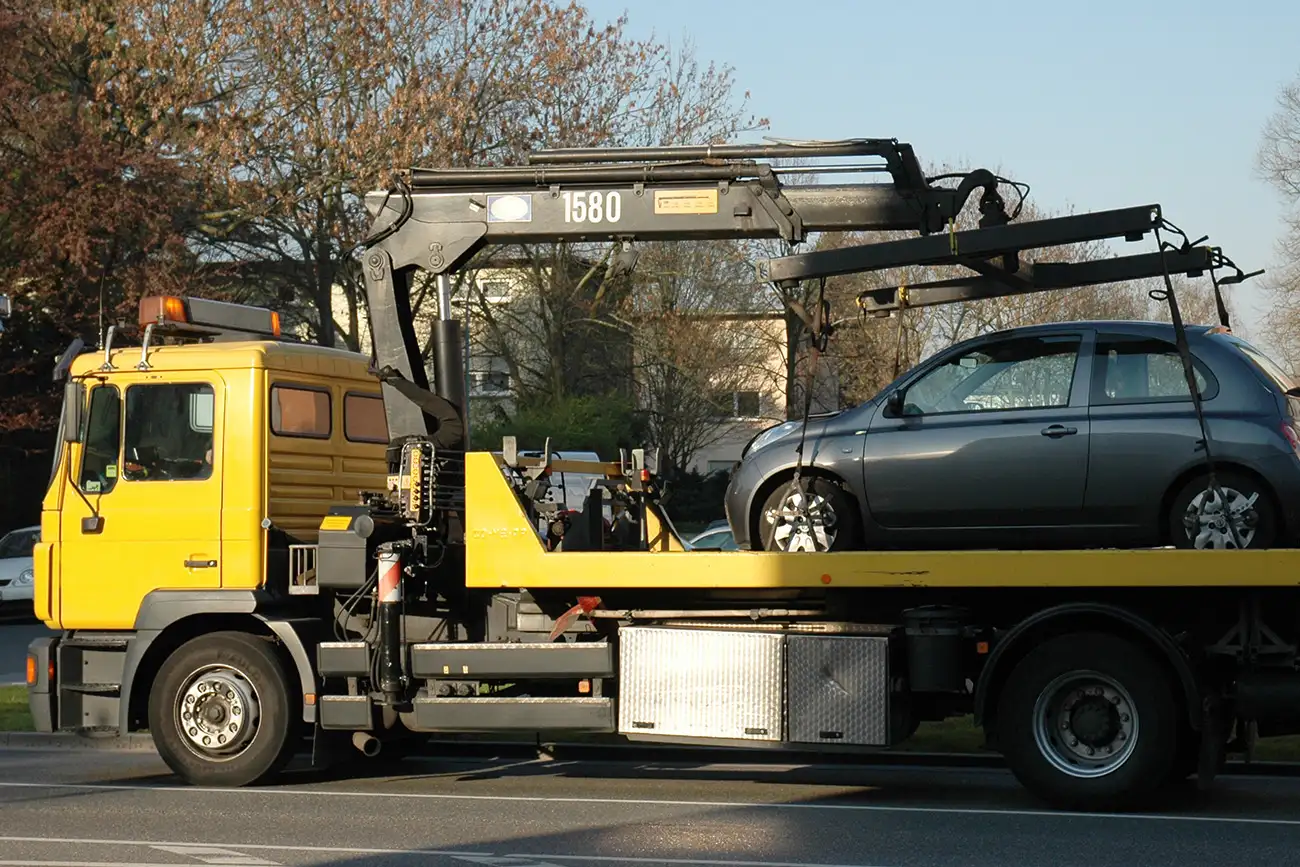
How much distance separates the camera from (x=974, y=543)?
959 centimetres

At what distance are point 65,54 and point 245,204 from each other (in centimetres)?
449

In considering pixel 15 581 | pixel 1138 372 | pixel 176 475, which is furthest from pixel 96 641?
pixel 15 581

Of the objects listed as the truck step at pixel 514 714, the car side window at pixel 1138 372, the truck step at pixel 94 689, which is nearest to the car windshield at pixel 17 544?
the truck step at pixel 94 689

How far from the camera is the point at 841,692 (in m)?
9.02

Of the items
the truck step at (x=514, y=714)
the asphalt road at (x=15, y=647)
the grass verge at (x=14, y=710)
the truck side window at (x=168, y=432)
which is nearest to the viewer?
the truck step at (x=514, y=714)

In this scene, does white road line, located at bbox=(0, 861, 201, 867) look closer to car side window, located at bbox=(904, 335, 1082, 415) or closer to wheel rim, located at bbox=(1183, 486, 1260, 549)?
car side window, located at bbox=(904, 335, 1082, 415)

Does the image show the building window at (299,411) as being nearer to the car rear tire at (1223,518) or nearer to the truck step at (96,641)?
the truck step at (96,641)

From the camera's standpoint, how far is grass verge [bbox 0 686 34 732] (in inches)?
523

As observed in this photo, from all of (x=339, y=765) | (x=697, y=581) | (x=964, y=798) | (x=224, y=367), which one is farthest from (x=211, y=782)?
(x=964, y=798)

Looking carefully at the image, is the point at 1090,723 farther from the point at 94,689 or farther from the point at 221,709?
the point at 94,689

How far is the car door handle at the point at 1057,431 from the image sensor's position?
9.32 m

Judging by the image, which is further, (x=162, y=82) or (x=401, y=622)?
(x=162, y=82)

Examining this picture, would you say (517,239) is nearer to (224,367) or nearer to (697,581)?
(224,367)

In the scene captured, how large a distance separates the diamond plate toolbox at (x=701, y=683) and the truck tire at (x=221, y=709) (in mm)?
2277
